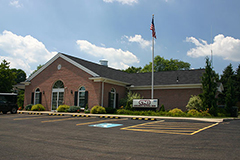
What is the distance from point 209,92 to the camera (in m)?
20.6

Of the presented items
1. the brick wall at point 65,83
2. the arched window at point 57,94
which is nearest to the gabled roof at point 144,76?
the brick wall at point 65,83

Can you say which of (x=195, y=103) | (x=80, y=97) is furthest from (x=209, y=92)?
(x=80, y=97)

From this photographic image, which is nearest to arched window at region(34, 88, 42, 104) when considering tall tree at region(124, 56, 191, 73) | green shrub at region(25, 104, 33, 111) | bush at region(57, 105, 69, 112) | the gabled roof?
green shrub at region(25, 104, 33, 111)

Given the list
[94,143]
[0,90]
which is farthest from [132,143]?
[0,90]

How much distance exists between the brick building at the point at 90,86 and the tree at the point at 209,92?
283 centimetres

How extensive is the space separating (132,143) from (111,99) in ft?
58.3

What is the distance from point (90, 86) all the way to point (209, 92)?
12.0m

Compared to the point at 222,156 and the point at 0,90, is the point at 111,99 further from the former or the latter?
the point at 222,156

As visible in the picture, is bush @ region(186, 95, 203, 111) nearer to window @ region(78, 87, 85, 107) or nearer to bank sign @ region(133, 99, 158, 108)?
bank sign @ region(133, 99, 158, 108)

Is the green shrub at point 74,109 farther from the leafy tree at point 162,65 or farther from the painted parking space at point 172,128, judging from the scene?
the leafy tree at point 162,65

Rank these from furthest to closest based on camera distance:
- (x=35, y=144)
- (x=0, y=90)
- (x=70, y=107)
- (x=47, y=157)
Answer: (x=0, y=90) < (x=70, y=107) < (x=35, y=144) < (x=47, y=157)

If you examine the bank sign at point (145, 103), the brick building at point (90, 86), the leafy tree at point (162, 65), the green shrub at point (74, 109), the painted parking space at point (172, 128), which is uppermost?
the leafy tree at point (162, 65)

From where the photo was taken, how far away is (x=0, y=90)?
30.7m

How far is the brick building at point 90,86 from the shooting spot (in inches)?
951
